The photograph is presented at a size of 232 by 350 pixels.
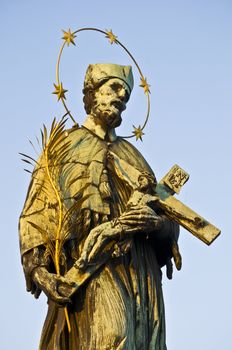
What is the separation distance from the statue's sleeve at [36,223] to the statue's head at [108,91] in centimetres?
80

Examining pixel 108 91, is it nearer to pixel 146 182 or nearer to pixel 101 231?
pixel 146 182

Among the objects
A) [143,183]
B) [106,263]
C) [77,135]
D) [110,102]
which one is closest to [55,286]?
[106,263]

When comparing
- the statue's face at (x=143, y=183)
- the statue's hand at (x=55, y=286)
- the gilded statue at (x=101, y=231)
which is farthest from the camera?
the statue's face at (x=143, y=183)

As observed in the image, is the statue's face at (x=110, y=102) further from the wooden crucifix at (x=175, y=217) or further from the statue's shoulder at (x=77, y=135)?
the wooden crucifix at (x=175, y=217)

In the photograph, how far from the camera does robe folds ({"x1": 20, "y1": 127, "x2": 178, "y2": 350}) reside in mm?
11805

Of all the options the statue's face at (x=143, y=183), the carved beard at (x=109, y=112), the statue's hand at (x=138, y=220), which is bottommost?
the statue's hand at (x=138, y=220)

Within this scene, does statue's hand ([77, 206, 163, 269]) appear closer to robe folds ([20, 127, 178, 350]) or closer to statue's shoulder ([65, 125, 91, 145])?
robe folds ([20, 127, 178, 350])

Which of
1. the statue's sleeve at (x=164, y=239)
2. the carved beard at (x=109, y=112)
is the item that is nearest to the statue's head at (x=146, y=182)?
the statue's sleeve at (x=164, y=239)

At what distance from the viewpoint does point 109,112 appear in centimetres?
→ 1275

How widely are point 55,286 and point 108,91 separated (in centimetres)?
206

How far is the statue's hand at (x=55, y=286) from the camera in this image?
11.7 meters

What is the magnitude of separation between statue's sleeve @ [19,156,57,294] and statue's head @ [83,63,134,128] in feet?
2.63

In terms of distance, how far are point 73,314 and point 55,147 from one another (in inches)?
61.9

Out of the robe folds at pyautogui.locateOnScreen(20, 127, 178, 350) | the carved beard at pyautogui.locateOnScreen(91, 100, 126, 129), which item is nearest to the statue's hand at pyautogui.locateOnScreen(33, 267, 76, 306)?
the robe folds at pyautogui.locateOnScreen(20, 127, 178, 350)
